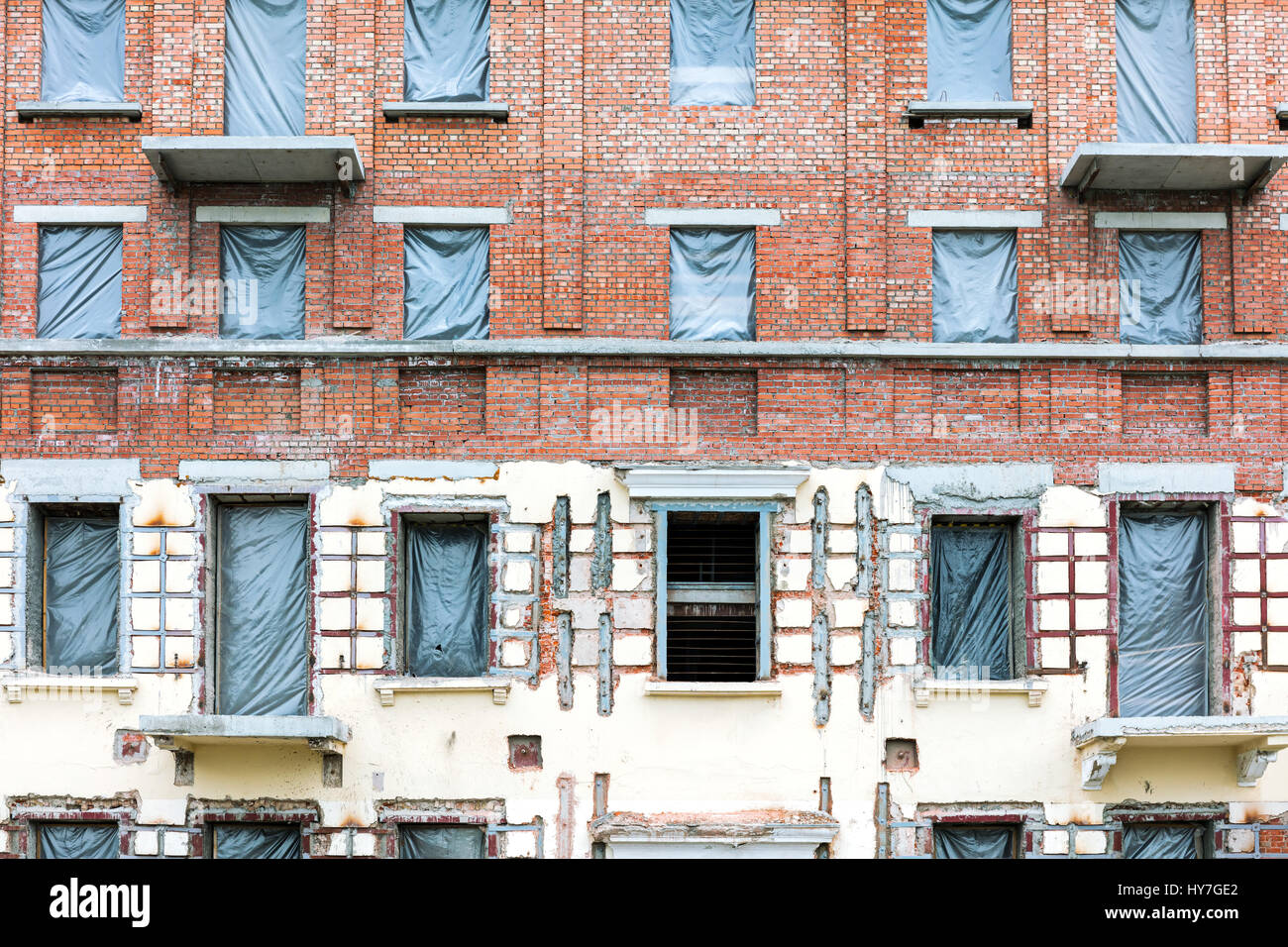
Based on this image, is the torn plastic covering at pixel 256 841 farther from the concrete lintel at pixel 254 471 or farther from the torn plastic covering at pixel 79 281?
the torn plastic covering at pixel 79 281

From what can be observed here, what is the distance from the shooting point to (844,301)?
50.9 ft

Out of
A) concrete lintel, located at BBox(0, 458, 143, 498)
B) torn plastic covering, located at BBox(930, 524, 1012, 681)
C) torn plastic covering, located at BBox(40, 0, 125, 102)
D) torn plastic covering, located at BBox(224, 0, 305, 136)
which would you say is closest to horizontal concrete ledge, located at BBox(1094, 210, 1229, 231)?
torn plastic covering, located at BBox(930, 524, 1012, 681)

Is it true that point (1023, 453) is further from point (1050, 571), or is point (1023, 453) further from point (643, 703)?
point (643, 703)

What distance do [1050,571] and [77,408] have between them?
36.5 feet

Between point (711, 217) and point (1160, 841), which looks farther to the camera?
point (711, 217)

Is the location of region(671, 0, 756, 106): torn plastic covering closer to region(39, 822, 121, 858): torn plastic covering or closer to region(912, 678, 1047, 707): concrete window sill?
region(912, 678, 1047, 707): concrete window sill

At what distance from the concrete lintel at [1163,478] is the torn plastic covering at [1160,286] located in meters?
1.52

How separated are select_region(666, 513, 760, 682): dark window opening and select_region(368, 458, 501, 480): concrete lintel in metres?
2.14

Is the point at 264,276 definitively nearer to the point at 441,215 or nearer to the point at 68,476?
the point at 441,215

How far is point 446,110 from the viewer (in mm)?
15594

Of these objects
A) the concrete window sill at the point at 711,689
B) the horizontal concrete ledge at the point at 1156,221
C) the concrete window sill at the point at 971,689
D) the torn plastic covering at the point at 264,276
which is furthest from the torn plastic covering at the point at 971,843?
the torn plastic covering at the point at 264,276

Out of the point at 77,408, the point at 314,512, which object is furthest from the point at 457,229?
the point at 77,408

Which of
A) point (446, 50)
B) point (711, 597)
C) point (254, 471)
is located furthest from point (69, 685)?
point (446, 50)

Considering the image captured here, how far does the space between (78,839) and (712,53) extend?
11479 mm
